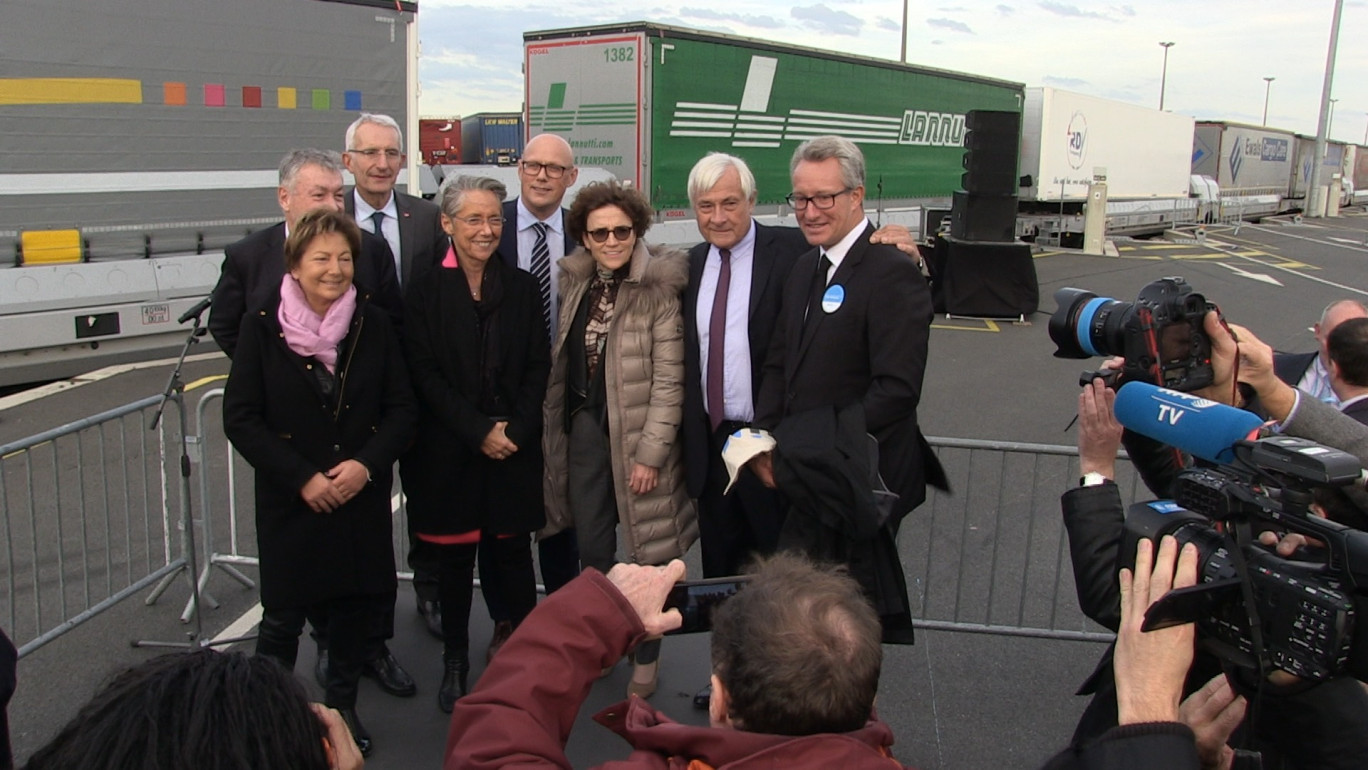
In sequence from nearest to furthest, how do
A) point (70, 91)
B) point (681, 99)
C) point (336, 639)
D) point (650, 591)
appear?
point (650, 591), point (336, 639), point (70, 91), point (681, 99)

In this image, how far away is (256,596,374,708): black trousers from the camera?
3273 millimetres

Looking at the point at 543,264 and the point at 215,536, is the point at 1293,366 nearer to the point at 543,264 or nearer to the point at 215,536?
the point at 543,264

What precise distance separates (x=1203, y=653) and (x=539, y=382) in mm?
2315

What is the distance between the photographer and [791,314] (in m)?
3.26

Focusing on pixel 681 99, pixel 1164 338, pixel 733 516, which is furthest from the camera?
pixel 681 99

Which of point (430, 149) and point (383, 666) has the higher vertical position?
point (430, 149)

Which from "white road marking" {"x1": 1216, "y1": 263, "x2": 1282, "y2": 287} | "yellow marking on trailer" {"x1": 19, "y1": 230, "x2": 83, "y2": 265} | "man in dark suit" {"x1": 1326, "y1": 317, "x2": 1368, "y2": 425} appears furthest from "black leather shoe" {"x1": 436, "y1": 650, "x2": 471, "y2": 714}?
"white road marking" {"x1": 1216, "y1": 263, "x2": 1282, "y2": 287}

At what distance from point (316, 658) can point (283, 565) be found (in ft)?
3.04

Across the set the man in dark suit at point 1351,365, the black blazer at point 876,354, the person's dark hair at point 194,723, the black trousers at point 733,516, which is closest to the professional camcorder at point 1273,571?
the person's dark hair at point 194,723

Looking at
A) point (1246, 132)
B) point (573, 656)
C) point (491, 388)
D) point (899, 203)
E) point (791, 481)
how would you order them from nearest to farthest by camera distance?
point (573, 656) → point (791, 481) → point (491, 388) → point (899, 203) → point (1246, 132)

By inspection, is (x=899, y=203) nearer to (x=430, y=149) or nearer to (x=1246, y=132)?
(x=430, y=149)

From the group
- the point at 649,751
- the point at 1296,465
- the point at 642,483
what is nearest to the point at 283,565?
the point at 642,483

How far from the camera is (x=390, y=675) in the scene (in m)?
3.76

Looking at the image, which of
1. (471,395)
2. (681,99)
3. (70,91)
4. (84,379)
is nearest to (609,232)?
(471,395)
